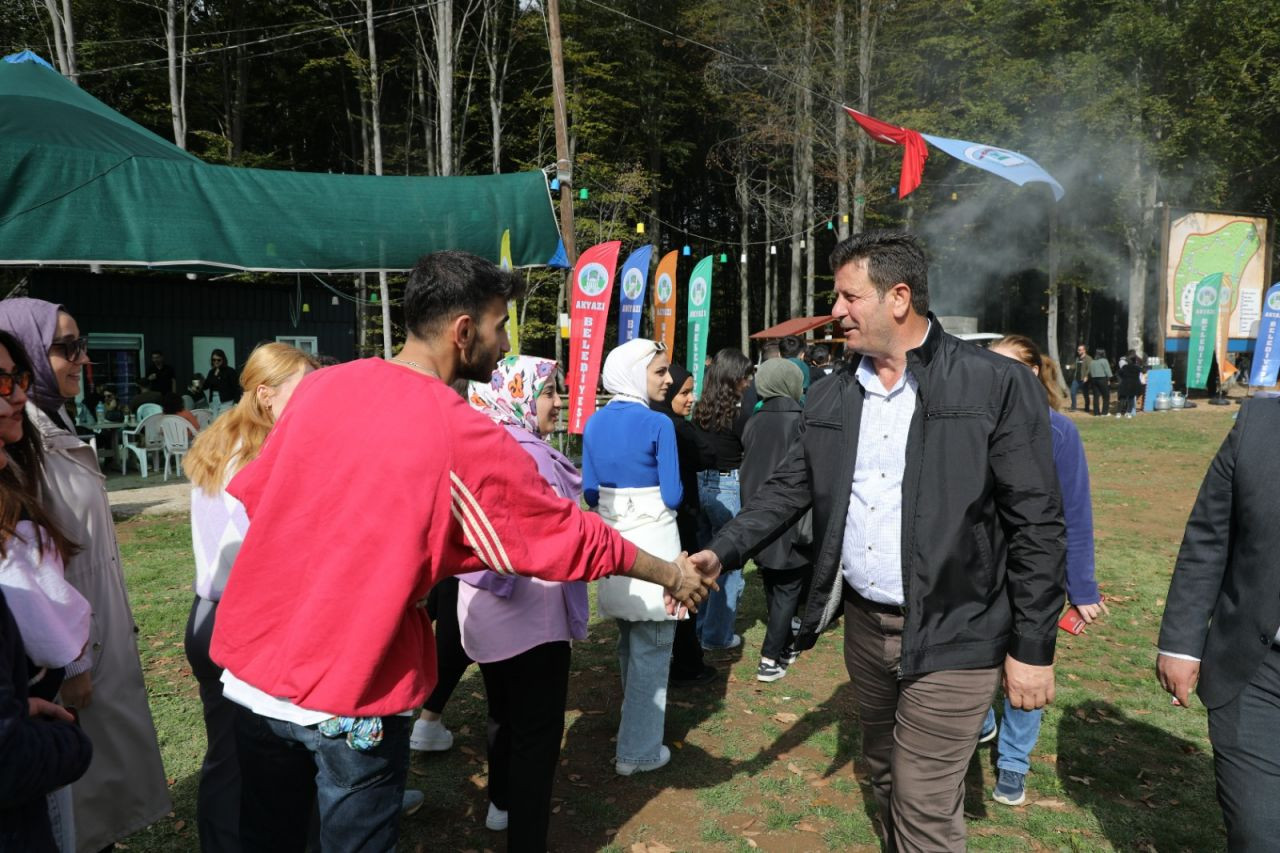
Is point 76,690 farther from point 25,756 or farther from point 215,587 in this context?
point 25,756

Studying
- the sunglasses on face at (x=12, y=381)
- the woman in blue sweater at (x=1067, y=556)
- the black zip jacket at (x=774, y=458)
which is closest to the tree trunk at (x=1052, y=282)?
the black zip jacket at (x=774, y=458)

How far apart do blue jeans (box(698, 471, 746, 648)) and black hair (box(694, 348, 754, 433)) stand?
39 centimetres

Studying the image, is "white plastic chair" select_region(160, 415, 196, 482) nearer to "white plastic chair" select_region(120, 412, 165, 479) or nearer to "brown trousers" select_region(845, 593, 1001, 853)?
"white plastic chair" select_region(120, 412, 165, 479)

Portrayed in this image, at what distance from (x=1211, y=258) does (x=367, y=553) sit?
30231 mm

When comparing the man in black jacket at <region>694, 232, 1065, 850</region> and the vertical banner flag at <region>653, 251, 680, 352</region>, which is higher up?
the vertical banner flag at <region>653, 251, 680, 352</region>

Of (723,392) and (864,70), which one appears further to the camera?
(864,70)

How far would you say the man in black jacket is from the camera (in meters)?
2.47

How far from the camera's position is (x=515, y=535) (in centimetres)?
196

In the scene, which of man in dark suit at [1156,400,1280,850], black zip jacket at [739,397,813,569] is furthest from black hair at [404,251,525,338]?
black zip jacket at [739,397,813,569]

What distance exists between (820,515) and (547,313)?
1105 inches

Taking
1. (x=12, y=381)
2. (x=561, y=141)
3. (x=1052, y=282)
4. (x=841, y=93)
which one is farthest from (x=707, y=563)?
(x=1052, y=282)

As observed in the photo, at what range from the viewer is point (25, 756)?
1543mm

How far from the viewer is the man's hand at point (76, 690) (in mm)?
2240

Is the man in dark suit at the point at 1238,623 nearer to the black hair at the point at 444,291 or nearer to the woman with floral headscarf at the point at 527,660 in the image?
the woman with floral headscarf at the point at 527,660
